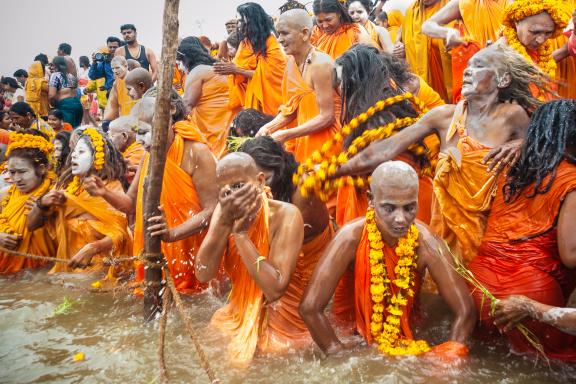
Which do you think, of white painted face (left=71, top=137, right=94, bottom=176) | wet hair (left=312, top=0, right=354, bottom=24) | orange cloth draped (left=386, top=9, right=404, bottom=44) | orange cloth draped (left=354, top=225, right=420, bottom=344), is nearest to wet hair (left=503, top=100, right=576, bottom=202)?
orange cloth draped (left=354, top=225, right=420, bottom=344)

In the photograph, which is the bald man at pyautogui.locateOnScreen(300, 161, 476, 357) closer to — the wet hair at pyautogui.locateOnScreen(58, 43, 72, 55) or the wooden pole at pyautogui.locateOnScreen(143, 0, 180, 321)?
the wooden pole at pyautogui.locateOnScreen(143, 0, 180, 321)

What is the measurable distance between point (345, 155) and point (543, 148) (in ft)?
4.40

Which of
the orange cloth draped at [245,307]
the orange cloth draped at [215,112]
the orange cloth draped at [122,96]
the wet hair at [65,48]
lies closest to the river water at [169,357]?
the orange cloth draped at [245,307]

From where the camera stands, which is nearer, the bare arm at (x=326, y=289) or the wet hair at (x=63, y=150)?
the bare arm at (x=326, y=289)

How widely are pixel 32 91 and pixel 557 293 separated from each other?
11343mm

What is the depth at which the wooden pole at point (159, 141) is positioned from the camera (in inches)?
136

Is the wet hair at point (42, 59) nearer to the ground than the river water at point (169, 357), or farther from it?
farther from it

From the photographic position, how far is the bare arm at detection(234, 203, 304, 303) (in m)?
3.09

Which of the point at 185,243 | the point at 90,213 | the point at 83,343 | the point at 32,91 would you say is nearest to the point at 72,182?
the point at 90,213

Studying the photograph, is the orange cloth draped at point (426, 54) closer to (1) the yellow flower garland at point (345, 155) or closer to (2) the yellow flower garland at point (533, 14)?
(2) the yellow flower garland at point (533, 14)

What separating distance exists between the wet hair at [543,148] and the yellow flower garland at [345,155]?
3.07 feet

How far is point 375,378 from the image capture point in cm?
288

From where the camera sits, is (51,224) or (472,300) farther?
(51,224)

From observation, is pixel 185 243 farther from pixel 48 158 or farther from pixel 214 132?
pixel 214 132
